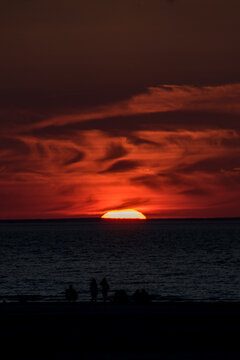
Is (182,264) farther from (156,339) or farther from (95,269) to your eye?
(156,339)

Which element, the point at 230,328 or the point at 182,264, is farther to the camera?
the point at 182,264

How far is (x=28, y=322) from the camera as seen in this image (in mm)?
28062

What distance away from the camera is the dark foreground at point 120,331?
2080 centimetres

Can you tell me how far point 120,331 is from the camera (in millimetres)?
25359

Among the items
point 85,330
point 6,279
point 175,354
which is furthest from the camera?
point 6,279

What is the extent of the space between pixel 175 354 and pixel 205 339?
328 cm

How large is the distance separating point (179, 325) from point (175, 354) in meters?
6.54

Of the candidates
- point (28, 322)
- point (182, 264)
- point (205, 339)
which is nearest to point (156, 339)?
point (205, 339)

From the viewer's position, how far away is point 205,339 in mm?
23438

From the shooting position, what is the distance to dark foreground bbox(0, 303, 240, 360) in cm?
2080

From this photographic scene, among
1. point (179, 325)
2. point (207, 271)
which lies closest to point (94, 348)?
point (179, 325)

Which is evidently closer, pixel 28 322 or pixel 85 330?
pixel 85 330

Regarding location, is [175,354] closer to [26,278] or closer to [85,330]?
[85,330]

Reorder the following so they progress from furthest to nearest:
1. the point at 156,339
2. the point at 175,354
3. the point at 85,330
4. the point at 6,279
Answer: the point at 6,279
the point at 85,330
the point at 156,339
the point at 175,354
